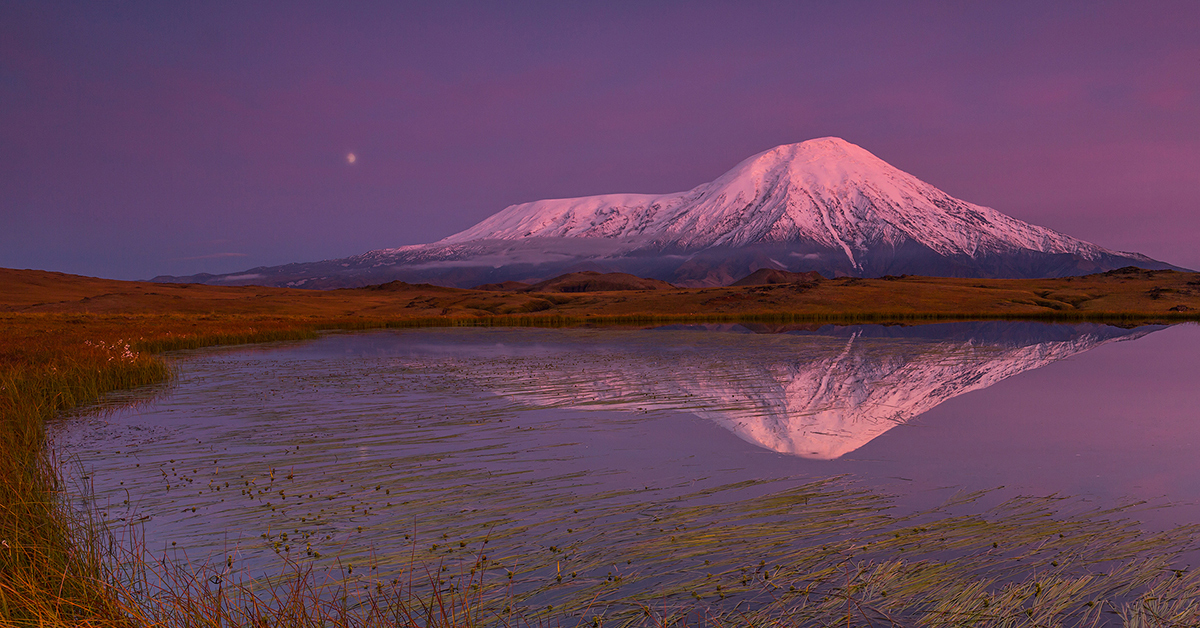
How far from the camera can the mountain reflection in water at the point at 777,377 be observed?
63.0ft

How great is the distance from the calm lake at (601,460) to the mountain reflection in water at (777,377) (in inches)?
8.2

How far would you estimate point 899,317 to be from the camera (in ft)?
325

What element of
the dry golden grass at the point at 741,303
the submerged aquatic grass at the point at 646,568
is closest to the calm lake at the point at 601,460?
the submerged aquatic grass at the point at 646,568

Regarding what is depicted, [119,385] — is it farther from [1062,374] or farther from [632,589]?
[1062,374]

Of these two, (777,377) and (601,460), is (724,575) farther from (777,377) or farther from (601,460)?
(777,377)

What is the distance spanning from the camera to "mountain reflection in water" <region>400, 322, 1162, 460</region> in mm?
19188

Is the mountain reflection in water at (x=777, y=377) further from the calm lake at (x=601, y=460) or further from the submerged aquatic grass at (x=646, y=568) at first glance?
the submerged aquatic grass at (x=646, y=568)

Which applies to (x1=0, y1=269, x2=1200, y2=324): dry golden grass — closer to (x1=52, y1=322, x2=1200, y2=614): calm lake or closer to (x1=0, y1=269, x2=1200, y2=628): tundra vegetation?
(x1=52, y1=322, x2=1200, y2=614): calm lake

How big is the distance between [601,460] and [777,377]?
16.9 metres

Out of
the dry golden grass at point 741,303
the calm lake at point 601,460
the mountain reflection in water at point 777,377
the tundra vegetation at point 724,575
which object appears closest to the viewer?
the tundra vegetation at point 724,575

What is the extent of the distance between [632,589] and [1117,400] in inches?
955

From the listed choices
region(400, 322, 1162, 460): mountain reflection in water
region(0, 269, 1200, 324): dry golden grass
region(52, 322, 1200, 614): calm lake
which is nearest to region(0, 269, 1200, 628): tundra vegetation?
region(52, 322, 1200, 614): calm lake

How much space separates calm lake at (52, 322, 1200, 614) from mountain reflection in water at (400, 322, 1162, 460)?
21 cm

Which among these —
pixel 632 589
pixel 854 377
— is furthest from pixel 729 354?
pixel 632 589
